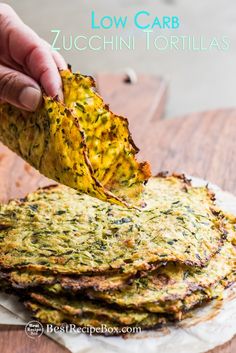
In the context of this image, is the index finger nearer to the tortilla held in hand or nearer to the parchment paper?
the tortilla held in hand

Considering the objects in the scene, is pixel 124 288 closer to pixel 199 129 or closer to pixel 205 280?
pixel 205 280

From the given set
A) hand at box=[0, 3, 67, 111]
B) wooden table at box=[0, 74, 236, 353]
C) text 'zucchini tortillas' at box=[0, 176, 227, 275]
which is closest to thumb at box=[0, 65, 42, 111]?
hand at box=[0, 3, 67, 111]

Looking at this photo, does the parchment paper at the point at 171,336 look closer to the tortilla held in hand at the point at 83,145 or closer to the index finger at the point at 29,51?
the tortilla held in hand at the point at 83,145

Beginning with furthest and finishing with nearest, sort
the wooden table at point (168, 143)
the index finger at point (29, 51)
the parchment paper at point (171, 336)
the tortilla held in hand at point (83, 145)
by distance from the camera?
the wooden table at point (168, 143)
the index finger at point (29, 51)
the tortilla held in hand at point (83, 145)
the parchment paper at point (171, 336)

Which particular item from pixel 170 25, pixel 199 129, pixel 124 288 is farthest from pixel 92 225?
pixel 170 25

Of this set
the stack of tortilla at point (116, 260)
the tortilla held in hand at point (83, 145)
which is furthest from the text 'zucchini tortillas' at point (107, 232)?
the tortilla held in hand at point (83, 145)

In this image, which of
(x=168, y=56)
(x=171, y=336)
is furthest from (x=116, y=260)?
(x=168, y=56)

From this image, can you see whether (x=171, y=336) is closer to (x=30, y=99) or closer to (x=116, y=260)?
(x=116, y=260)
